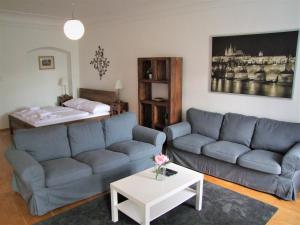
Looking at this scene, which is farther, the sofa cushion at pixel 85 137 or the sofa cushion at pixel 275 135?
the sofa cushion at pixel 85 137

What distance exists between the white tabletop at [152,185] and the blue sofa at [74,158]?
1.88ft

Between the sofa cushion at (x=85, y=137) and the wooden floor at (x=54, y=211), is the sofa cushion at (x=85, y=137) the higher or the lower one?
the higher one

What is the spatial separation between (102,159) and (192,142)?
139 cm

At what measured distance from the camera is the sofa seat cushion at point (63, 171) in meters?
2.83

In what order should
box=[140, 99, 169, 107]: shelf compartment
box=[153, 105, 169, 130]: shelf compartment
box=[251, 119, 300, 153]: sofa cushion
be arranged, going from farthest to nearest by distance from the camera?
box=[153, 105, 169, 130]: shelf compartment < box=[140, 99, 169, 107]: shelf compartment < box=[251, 119, 300, 153]: sofa cushion

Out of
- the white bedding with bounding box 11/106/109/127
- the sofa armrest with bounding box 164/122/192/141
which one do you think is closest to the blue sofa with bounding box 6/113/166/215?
the sofa armrest with bounding box 164/122/192/141

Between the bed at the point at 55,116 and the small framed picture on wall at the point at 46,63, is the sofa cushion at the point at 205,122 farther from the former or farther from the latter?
the small framed picture on wall at the point at 46,63

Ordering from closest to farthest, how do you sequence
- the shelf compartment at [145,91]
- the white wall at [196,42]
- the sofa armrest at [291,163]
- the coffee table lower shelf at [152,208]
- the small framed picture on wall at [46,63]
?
the coffee table lower shelf at [152,208], the sofa armrest at [291,163], the white wall at [196,42], the shelf compartment at [145,91], the small framed picture on wall at [46,63]

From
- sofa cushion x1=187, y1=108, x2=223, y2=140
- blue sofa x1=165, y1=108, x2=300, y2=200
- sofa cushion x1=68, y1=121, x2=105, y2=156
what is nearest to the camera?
blue sofa x1=165, y1=108, x2=300, y2=200

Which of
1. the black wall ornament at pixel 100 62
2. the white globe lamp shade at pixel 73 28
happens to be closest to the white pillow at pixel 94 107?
the black wall ornament at pixel 100 62

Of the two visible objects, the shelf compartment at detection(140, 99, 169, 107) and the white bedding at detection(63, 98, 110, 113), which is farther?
the white bedding at detection(63, 98, 110, 113)

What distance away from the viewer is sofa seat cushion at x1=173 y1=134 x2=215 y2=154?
3787 mm

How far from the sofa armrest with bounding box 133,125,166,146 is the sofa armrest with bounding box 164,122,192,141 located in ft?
0.62

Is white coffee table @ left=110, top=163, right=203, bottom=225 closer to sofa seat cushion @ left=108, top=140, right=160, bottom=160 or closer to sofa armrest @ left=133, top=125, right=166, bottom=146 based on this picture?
sofa seat cushion @ left=108, top=140, right=160, bottom=160
